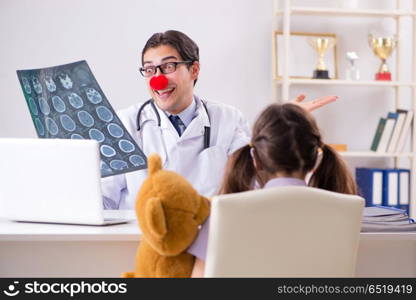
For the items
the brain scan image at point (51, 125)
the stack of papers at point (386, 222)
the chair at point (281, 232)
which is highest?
the brain scan image at point (51, 125)

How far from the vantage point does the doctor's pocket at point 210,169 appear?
8.72 feet

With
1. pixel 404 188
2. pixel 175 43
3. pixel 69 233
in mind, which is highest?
pixel 175 43

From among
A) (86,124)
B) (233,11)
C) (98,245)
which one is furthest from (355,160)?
(98,245)

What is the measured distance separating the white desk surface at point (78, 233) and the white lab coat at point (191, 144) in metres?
0.82

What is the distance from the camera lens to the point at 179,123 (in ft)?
9.02

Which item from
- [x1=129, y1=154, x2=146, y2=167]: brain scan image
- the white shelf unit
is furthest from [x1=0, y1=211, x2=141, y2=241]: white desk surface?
the white shelf unit

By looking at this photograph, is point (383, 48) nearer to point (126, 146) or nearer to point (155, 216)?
point (126, 146)

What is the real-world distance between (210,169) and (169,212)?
1.34 metres

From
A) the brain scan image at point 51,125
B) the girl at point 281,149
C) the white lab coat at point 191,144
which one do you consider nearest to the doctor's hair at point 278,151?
the girl at point 281,149

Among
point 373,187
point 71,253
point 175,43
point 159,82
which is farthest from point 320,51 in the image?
point 71,253

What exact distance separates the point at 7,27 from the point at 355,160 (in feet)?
7.25

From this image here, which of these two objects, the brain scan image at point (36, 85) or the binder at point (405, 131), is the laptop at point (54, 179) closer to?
the brain scan image at point (36, 85)

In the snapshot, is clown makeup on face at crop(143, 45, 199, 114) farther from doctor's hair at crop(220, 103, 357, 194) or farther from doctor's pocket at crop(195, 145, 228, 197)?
doctor's hair at crop(220, 103, 357, 194)

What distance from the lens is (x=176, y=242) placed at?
1350 millimetres
